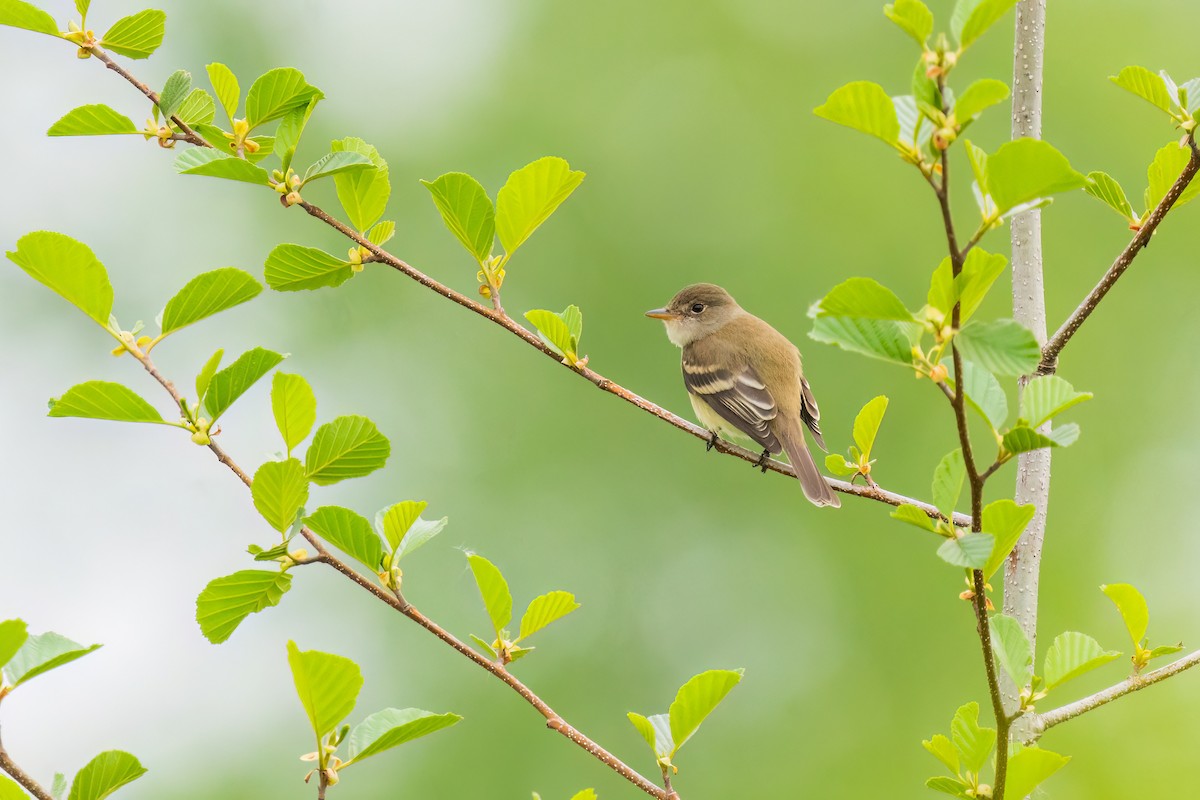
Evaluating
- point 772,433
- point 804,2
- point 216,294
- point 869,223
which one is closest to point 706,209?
point 869,223

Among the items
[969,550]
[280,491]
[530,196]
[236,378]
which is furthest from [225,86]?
[969,550]

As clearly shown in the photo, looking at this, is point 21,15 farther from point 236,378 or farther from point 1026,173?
point 1026,173

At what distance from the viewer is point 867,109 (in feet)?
4.81

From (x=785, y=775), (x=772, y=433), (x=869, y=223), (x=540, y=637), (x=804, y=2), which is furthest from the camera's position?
(x=804, y=2)

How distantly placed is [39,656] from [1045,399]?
4.53 ft

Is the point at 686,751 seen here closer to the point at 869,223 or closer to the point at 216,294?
the point at 869,223

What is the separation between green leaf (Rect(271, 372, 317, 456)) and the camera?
5.77ft

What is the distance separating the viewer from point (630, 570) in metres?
13.0

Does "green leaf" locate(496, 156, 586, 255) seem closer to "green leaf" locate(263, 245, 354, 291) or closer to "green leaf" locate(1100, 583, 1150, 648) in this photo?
"green leaf" locate(263, 245, 354, 291)

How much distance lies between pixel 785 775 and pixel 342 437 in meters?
11.9

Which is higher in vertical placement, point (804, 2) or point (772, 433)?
point (804, 2)

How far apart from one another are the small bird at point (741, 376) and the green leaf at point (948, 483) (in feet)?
7.79

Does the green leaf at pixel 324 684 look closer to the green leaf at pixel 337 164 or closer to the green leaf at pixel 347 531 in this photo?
the green leaf at pixel 347 531

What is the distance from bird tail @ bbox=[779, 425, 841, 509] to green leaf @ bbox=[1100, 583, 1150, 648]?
137cm
